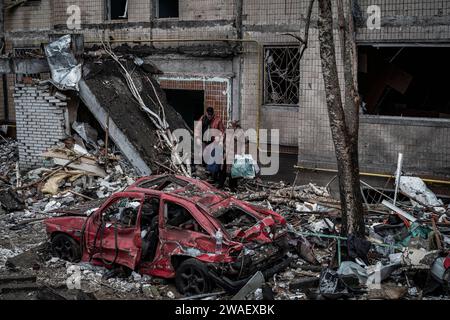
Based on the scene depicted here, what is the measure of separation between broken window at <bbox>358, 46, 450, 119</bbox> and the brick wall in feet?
23.8

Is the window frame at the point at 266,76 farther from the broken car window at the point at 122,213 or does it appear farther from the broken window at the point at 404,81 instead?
the broken car window at the point at 122,213

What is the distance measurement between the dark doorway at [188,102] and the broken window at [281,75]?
301 cm

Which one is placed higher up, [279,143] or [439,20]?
[439,20]

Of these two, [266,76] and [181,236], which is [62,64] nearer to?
[266,76]

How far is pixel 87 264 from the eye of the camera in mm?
9422

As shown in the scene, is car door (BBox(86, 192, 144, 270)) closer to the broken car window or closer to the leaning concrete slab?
the broken car window

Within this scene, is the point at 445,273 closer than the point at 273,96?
Yes

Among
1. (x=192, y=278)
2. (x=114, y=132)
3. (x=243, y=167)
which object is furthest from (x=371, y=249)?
(x=114, y=132)

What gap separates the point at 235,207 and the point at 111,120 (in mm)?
5946

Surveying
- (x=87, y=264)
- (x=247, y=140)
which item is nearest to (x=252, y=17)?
(x=247, y=140)

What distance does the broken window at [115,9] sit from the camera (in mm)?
16641

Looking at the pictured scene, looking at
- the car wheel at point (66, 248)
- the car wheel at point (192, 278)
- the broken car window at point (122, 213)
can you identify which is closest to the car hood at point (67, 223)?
the car wheel at point (66, 248)

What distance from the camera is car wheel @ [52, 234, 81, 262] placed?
9.57 m
